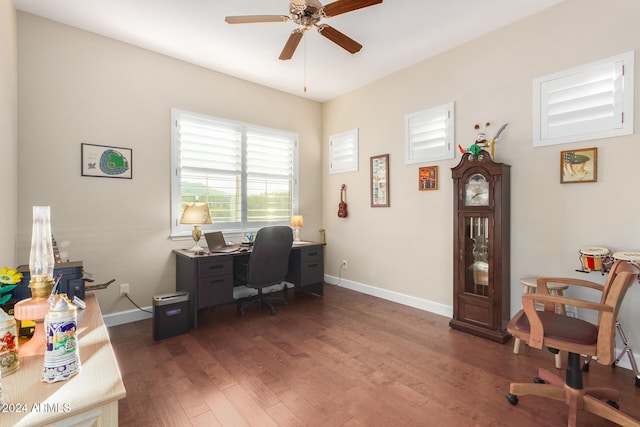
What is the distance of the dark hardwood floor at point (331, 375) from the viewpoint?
175cm

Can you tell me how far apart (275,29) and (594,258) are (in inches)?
131

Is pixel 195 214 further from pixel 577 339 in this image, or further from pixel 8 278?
pixel 577 339

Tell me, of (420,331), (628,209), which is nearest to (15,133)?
(420,331)

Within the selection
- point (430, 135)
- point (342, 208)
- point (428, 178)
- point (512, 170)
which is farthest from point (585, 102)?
point (342, 208)

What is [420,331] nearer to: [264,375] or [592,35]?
[264,375]

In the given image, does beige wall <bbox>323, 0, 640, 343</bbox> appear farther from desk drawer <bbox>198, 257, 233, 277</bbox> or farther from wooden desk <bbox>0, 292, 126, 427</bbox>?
wooden desk <bbox>0, 292, 126, 427</bbox>

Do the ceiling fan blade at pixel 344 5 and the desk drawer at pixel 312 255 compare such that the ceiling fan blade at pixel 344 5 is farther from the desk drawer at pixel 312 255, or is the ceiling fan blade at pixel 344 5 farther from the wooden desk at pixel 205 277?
the desk drawer at pixel 312 255

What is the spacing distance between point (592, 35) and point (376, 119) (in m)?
2.20

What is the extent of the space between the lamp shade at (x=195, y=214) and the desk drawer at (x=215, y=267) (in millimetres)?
434

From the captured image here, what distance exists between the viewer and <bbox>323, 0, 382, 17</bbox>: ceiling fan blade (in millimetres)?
2043

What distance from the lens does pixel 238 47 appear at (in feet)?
10.6

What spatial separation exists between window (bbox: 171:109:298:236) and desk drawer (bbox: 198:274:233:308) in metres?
0.79

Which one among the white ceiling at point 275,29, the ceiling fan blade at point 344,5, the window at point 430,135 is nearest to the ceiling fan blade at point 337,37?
the ceiling fan blade at point 344,5

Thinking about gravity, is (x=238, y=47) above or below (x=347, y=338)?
above
